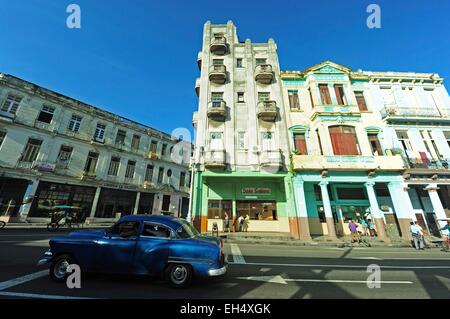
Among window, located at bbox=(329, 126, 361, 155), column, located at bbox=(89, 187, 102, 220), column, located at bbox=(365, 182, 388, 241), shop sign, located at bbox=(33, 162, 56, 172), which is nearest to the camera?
column, located at bbox=(365, 182, 388, 241)

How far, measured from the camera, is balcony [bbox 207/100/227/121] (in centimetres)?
1803

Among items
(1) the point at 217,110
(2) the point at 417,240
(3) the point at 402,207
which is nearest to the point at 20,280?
(1) the point at 217,110

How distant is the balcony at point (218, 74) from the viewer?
771 inches

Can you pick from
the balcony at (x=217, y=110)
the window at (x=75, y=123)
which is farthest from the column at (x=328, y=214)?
the window at (x=75, y=123)

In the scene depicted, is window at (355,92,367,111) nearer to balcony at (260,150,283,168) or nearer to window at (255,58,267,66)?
balcony at (260,150,283,168)

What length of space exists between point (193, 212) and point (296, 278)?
38.3 ft

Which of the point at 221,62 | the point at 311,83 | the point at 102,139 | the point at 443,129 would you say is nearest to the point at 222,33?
the point at 221,62

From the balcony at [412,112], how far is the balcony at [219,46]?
1769 centimetres

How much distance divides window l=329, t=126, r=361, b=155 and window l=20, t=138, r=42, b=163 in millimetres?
29987

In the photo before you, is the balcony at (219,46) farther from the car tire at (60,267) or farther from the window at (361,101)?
the car tire at (60,267)

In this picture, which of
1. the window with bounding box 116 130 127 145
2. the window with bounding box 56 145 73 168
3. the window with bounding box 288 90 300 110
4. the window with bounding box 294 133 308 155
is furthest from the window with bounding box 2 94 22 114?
the window with bounding box 294 133 308 155

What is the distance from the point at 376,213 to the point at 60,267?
19578 millimetres

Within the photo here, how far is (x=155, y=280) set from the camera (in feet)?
17.1

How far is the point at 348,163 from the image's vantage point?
16094mm
